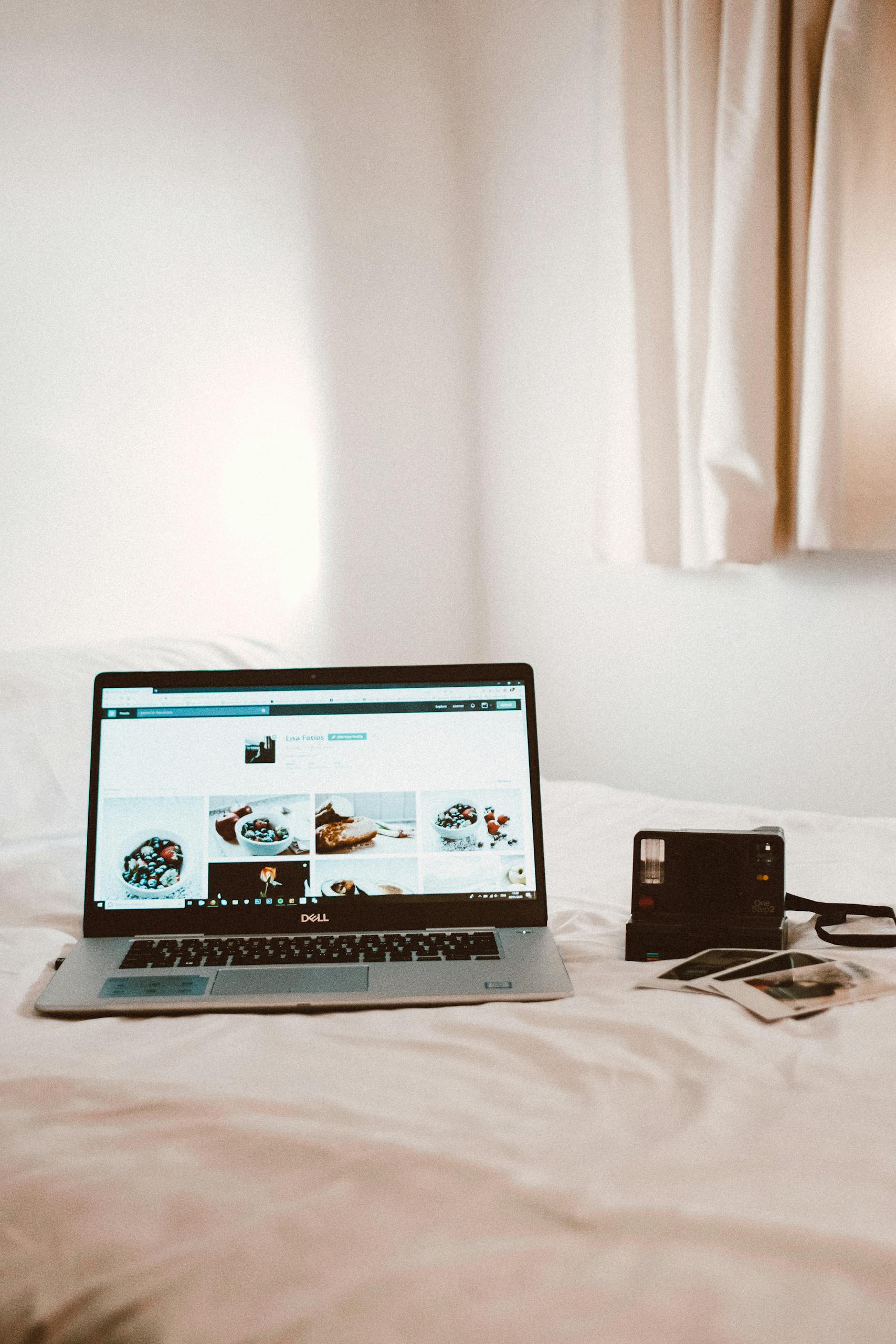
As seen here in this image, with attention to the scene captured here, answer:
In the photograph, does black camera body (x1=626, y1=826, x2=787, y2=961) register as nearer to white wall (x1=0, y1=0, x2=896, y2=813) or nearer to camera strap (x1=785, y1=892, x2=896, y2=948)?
camera strap (x1=785, y1=892, x2=896, y2=948)

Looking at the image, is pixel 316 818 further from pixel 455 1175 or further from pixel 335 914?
pixel 455 1175

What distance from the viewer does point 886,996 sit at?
0.85 m

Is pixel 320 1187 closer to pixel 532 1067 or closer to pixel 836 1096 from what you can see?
pixel 532 1067

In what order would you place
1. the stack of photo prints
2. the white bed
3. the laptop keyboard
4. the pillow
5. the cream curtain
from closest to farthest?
1. the white bed
2. the stack of photo prints
3. the laptop keyboard
4. the pillow
5. the cream curtain

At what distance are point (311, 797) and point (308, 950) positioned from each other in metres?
0.16

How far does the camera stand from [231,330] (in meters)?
2.12

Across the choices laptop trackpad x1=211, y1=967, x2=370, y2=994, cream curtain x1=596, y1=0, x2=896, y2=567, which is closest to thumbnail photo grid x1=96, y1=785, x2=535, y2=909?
laptop trackpad x1=211, y1=967, x2=370, y2=994

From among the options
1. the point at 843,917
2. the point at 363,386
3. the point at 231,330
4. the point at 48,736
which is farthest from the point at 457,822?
the point at 363,386

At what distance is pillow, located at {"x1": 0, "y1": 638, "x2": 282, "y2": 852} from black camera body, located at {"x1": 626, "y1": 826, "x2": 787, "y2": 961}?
63cm

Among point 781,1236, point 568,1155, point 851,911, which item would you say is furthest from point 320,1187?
point 851,911

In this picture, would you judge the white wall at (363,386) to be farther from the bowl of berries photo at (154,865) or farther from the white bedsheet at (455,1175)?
the white bedsheet at (455,1175)

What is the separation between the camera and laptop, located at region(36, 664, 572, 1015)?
1.02 meters

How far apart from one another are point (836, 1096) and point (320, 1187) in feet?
1.11

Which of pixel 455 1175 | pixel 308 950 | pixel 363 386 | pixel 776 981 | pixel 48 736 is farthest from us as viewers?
pixel 363 386
